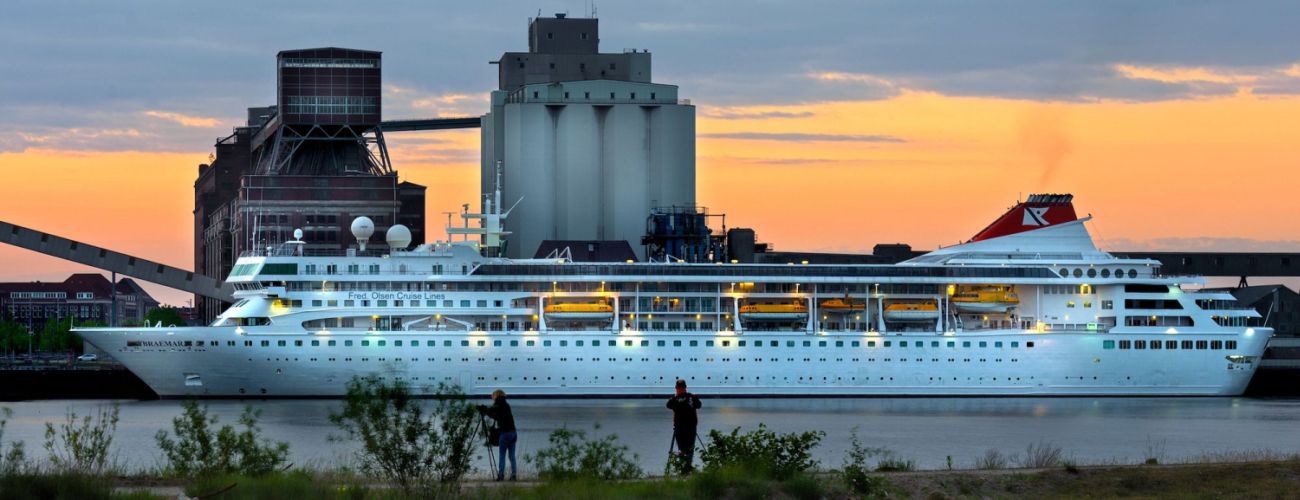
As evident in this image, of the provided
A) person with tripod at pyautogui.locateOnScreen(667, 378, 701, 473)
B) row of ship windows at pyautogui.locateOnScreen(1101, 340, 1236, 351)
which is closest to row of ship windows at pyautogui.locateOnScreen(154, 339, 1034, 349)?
row of ship windows at pyautogui.locateOnScreen(1101, 340, 1236, 351)

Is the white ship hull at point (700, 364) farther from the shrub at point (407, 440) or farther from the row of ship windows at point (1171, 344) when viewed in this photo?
the shrub at point (407, 440)

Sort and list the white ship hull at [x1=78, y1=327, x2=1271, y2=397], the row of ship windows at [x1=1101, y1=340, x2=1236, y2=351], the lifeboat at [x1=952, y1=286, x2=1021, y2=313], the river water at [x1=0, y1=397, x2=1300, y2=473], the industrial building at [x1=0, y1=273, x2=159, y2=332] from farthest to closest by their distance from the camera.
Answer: the industrial building at [x1=0, y1=273, x2=159, y2=332], the lifeboat at [x1=952, y1=286, x2=1021, y2=313], the row of ship windows at [x1=1101, y1=340, x2=1236, y2=351], the white ship hull at [x1=78, y1=327, x2=1271, y2=397], the river water at [x1=0, y1=397, x2=1300, y2=473]

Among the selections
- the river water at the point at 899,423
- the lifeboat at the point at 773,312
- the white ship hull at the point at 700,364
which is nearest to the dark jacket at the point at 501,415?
the river water at the point at 899,423

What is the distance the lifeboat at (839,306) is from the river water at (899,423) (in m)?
4.59

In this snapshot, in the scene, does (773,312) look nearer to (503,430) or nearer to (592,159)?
(592,159)

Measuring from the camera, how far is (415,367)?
2373 inches

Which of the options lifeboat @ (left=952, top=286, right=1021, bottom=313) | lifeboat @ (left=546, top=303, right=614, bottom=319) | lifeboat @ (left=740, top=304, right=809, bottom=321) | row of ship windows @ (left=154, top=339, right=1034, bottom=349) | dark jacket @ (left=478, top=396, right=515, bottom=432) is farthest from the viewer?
lifeboat @ (left=952, top=286, right=1021, bottom=313)

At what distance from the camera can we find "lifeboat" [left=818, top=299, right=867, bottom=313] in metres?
65.2

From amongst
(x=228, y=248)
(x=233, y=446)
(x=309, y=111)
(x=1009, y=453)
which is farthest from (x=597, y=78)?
(x=233, y=446)

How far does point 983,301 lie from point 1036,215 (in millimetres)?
4314

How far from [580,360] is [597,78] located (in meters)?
33.0

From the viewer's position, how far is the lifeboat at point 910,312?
65188 mm

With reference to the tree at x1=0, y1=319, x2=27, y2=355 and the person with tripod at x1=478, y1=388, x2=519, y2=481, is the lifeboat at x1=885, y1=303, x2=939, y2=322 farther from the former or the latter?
the tree at x1=0, y1=319, x2=27, y2=355

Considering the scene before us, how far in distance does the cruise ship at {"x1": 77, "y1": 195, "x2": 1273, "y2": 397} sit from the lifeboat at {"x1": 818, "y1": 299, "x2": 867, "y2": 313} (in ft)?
0.24
